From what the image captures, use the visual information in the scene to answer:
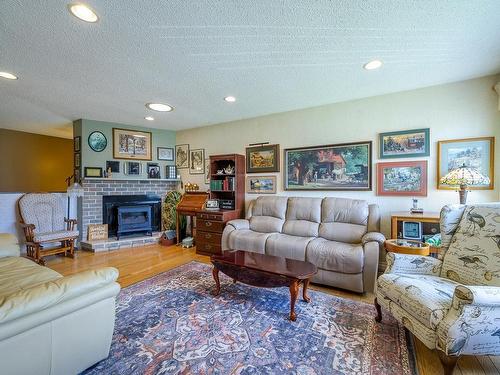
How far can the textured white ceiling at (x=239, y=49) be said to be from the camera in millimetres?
1633

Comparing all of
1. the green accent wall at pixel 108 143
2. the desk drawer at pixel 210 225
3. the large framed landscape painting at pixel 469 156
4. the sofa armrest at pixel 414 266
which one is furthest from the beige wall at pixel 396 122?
the green accent wall at pixel 108 143

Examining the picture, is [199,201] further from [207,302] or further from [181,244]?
[207,302]

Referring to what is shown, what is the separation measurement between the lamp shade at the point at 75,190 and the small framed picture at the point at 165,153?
160 cm

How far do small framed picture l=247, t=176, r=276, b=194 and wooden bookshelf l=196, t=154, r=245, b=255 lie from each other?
0.15 meters

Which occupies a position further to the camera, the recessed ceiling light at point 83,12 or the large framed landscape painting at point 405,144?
the large framed landscape painting at point 405,144

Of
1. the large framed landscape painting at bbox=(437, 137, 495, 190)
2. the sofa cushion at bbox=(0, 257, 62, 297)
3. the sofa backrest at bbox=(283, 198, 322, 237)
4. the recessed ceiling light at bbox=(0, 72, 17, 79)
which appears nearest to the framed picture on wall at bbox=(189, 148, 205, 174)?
the sofa backrest at bbox=(283, 198, 322, 237)

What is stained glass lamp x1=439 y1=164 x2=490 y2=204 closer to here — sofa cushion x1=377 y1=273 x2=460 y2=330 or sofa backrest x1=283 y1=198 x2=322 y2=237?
sofa cushion x1=377 y1=273 x2=460 y2=330

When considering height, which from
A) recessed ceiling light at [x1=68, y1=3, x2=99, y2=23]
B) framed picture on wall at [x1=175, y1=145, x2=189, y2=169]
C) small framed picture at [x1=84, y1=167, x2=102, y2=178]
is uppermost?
recessed ceiling light at [x1=68, y1=3, x2=99, y2=23]

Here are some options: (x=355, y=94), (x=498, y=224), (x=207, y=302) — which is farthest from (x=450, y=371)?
(x=355, y=94)

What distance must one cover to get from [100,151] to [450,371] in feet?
18.1

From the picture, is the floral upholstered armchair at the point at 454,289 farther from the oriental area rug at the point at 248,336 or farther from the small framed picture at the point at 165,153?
the small framed picture at the point at 165,153

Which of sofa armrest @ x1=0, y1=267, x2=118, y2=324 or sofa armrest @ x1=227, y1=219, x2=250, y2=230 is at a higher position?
sofa armrest @ x1=0, y1=267, x2=118, y2=324

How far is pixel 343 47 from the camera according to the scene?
2.08 m

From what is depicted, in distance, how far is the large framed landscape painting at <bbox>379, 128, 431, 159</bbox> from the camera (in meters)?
2.96
